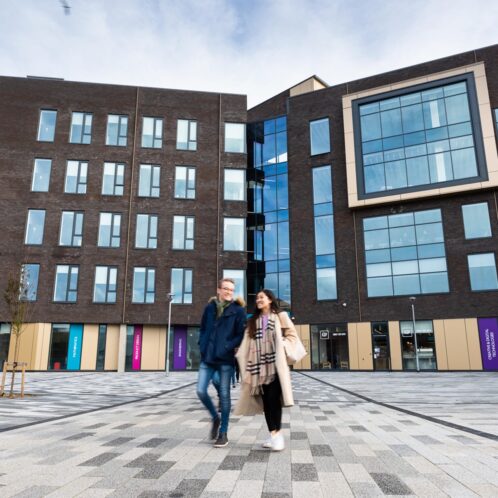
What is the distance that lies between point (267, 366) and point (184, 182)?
28.1m

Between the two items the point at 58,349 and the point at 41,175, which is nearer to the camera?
the point at 58,349

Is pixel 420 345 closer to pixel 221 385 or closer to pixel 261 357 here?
pixel 221 385

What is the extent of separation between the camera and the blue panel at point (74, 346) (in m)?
28.6

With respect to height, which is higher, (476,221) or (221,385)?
(476,221)

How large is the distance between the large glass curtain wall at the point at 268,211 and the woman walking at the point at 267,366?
27678 mm

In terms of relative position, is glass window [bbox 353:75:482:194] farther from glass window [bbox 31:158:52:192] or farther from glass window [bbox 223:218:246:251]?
glass window [bbox 31:158:52:192]

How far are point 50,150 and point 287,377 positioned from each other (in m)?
31.0

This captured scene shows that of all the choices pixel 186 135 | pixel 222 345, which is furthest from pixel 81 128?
pixel 222 345

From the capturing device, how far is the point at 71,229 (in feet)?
98.2

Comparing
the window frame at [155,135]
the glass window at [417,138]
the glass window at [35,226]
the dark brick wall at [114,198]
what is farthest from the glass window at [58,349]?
the glass window at [417,138]

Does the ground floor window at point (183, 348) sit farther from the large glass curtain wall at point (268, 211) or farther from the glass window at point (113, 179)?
the glass window at point (113, 179)

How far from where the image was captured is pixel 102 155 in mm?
31406

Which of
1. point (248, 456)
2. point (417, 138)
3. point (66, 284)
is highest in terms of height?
point (417, 138)

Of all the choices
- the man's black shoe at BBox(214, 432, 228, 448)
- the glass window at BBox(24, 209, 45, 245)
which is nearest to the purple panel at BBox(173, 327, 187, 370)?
the glass window at BBox(24, 209, 45, 245)
